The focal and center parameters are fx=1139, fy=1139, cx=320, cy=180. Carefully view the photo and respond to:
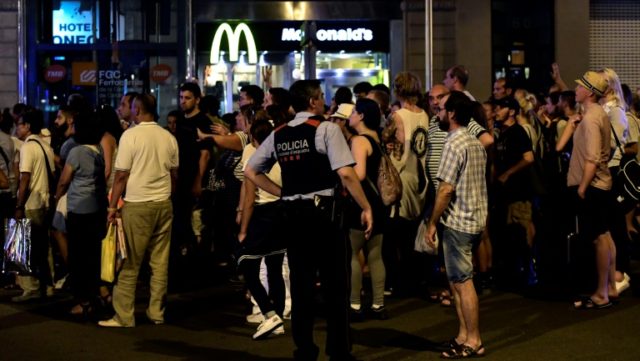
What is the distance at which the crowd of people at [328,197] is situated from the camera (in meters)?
8.19

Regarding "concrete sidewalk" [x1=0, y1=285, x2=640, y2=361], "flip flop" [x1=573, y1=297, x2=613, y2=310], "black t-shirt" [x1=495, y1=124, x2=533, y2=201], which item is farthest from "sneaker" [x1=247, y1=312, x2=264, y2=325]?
"black t-shirt" [x1=495, y1=124, x2=533, y2=201]

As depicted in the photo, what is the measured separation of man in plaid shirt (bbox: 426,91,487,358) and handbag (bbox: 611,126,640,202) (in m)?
2.86

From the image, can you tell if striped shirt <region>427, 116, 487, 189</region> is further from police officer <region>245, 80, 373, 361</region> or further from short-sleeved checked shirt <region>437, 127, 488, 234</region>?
police officer <region>245, 80, 373, 361</region>

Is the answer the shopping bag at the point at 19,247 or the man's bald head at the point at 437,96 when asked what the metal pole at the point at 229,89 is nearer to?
the shopping bag at the point at 19,247

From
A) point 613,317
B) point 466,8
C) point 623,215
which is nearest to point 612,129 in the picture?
point 623,215

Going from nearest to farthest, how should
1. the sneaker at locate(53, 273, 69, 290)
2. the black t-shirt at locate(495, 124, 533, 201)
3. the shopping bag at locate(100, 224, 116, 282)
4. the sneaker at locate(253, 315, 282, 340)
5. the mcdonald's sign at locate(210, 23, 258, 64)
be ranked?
the sneaker at locate(253, 315, 282, 340), the shopping bag at locate(100, 224, 116, 282), the black t-shirt at locate(495, 124, 533, 201), the sneaker at locate(53, 273, 69, 290), the mcdonald's sign at locate(210, 23, 258, 64)

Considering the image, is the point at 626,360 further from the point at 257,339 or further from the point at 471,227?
the point at 257,339

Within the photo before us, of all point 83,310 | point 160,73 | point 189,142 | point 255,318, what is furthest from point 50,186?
point 160,73

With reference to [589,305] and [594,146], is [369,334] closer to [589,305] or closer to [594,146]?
[589,305]

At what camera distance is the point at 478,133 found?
1042cm

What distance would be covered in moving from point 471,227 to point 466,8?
14655 mm

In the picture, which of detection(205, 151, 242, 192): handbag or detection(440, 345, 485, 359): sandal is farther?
detection(205, 151, 242, 192): handbag

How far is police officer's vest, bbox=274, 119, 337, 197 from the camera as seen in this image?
814cm

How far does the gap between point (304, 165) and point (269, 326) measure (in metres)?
1.83
